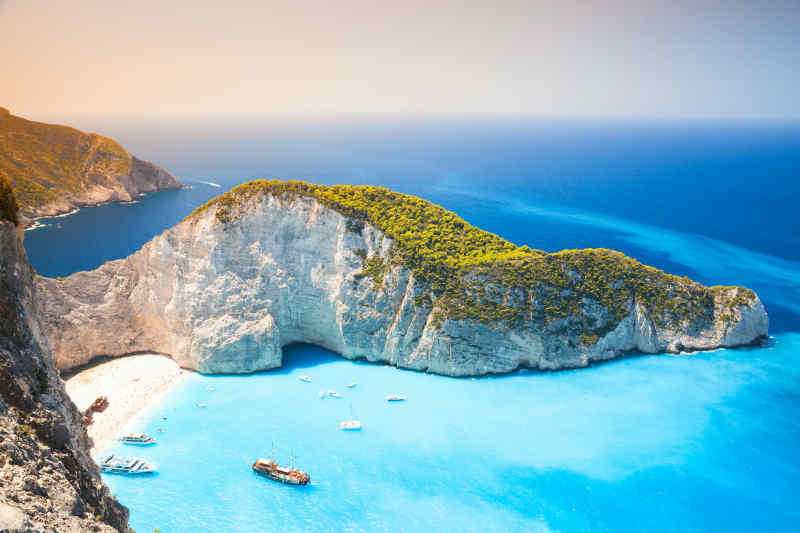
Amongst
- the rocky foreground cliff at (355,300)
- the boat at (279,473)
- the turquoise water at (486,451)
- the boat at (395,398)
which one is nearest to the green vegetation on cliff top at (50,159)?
the rocky foreground cliff at (355,300)

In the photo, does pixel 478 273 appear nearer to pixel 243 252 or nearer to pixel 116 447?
pixel 243 252

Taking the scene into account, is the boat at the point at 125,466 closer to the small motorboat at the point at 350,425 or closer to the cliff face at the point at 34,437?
the small motorboat at the point at 350,425

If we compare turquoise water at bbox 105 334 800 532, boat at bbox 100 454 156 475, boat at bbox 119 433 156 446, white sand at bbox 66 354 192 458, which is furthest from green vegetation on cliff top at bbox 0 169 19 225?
white sand at bbox 66 354 192 458

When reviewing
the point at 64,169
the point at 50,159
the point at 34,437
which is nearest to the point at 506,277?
the point at 34,437

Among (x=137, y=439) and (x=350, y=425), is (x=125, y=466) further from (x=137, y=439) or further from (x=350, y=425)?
(x=350, y=425)

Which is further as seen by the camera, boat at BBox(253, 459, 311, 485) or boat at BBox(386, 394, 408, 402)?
boat at BBox(386, 394, 408, 402)

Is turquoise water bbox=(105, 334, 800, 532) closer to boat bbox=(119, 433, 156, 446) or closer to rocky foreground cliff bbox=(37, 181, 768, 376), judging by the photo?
boat bbox=(119, 433, 156, 446)

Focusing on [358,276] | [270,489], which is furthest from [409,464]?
[358,276]
